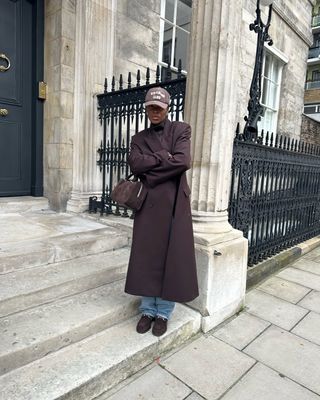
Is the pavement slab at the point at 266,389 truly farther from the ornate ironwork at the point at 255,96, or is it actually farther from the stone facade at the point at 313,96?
the stone facade at the point at 313,96

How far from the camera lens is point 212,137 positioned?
8.89 ft

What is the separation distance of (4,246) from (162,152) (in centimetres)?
171

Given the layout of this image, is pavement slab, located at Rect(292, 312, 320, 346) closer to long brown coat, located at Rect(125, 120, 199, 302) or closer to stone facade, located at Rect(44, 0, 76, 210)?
long brown coat, located at Rect(125, 120, 199, 302)

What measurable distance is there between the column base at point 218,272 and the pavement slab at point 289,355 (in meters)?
0.39

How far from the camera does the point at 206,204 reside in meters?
2.79

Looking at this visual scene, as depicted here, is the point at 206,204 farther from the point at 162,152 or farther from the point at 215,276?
the point at 162,152

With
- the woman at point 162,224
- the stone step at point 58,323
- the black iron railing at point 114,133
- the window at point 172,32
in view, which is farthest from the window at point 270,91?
the stone step at point 58,323

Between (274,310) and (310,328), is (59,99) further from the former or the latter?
(310,328)

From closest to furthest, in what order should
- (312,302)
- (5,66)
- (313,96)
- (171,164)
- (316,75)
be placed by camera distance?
1. (171,164)
2. (312,302)
3. (5,66)
4. (313,96)
5. (316,75)

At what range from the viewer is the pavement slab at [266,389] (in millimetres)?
1982

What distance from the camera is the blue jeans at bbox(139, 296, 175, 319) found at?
7.64ft

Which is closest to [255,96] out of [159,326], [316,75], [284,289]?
[284,289]

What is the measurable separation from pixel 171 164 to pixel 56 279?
4.45 ft

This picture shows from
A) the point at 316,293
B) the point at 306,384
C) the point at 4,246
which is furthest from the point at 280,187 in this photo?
the point at 4,246
